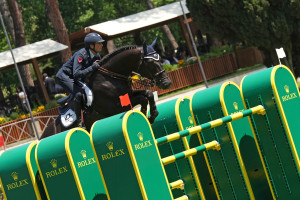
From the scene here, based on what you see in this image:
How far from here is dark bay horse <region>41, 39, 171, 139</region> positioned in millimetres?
11305

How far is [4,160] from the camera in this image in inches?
329

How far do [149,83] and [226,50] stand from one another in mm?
23998

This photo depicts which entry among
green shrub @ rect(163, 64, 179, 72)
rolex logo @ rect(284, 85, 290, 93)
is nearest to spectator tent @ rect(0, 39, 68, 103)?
green shrub @ rect(163, 64, 179, 72)

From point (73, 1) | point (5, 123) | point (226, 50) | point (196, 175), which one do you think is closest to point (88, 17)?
point (73, 1)

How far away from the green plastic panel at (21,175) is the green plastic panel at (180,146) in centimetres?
165

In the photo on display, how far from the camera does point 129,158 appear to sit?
23.9ft

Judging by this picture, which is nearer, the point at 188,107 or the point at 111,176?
the point at 111,176

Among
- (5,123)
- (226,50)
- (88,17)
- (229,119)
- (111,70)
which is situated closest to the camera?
(229,119)

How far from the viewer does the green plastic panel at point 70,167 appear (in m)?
7.64

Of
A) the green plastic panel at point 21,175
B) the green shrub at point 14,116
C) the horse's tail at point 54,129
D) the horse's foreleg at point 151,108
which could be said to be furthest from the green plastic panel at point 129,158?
the green shrub at point 14,116

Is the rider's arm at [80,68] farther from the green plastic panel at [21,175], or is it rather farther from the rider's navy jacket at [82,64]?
the green plastic panel at [21,175]

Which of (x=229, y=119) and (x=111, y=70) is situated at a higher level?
(x=111, y=70)

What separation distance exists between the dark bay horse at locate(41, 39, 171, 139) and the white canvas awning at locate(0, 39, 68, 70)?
70.0 ft

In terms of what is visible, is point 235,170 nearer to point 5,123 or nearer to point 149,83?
point 149,83
